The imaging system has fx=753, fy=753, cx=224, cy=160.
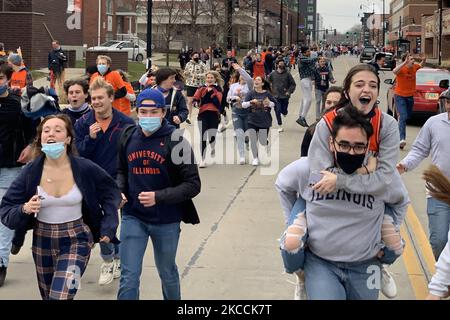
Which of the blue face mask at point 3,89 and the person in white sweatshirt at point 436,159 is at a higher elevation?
the blue face mask at point 3,89

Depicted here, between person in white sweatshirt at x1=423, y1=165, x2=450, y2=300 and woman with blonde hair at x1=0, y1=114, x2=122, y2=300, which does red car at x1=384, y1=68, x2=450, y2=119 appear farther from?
person in white sweatshirt at x1=423, y1=165, x2=450, y2=300

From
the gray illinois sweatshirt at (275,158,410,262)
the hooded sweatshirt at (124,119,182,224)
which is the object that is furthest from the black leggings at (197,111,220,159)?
the gray illinois sweatshirt at (275,158,410,262)

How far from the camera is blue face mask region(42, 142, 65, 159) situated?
4.84 meters

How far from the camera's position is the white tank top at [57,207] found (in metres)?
4.85

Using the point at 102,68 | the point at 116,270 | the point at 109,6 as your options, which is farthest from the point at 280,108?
the point at 109,6

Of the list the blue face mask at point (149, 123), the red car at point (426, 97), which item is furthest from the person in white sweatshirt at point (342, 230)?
the red car at point (426, 97)

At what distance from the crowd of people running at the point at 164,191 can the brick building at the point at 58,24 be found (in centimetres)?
3049

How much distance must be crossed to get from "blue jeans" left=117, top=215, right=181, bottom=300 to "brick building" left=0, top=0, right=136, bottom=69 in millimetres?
32222

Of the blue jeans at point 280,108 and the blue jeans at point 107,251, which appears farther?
the blue jeans at point 280,108

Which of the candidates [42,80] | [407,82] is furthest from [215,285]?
[42,80]

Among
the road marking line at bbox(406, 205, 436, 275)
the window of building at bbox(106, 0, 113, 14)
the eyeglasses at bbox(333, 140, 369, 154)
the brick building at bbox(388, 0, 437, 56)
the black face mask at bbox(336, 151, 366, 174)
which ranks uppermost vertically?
the brick building at bbox(388, 0, 437, 56)

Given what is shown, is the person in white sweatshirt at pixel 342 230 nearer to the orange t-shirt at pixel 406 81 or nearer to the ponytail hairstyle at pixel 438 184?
the ponytail hairstyle at pixel 438 184

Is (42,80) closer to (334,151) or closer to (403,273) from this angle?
(403,273)
